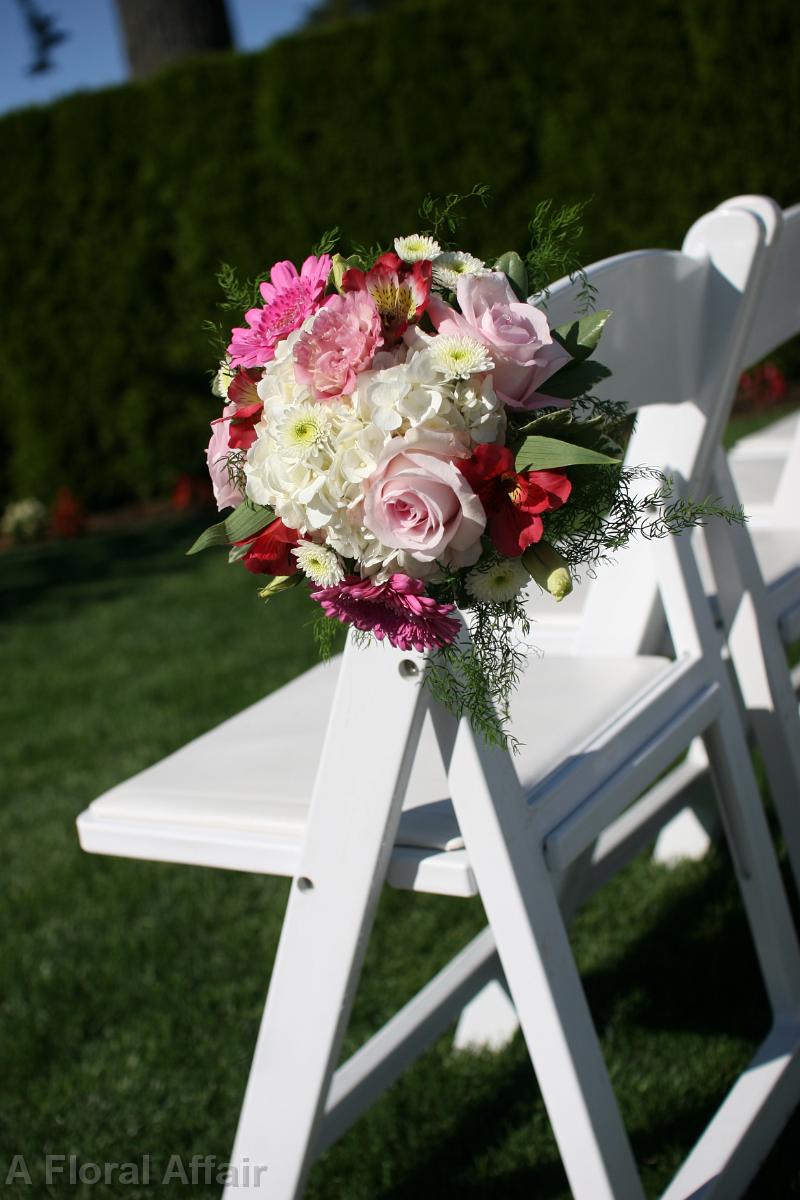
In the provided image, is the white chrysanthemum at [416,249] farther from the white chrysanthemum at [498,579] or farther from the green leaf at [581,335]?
the white chrysanthemum at [498,579]

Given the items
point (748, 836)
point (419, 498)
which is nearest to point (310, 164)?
point (748, 836)

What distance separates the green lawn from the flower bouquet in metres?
0.71

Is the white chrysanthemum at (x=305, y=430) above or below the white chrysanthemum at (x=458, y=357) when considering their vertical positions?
below

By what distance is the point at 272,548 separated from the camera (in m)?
1.09

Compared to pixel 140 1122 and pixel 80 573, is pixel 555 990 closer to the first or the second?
pixel 140 1122

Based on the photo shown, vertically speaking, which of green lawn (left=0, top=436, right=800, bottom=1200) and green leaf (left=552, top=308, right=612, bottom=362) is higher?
green leaf (left=552, top=308, right=612, bottom=362)

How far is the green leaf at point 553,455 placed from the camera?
99cm

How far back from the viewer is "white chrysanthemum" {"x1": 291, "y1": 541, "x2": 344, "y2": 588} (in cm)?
103

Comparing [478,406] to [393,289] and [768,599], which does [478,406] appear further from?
[768,599]

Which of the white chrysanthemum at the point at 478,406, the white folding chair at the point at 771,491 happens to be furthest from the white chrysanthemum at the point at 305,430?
the white folding chair at the point at 771,491

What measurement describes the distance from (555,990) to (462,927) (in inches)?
52.1

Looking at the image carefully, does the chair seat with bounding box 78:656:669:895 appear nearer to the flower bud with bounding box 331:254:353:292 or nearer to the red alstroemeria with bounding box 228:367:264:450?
the red alstroemeria with bounding box 228:367:264:450

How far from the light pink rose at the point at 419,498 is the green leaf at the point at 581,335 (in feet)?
0.69

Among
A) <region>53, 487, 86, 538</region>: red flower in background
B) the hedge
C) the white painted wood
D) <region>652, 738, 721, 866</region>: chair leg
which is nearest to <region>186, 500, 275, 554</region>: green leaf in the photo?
the white painted wood
